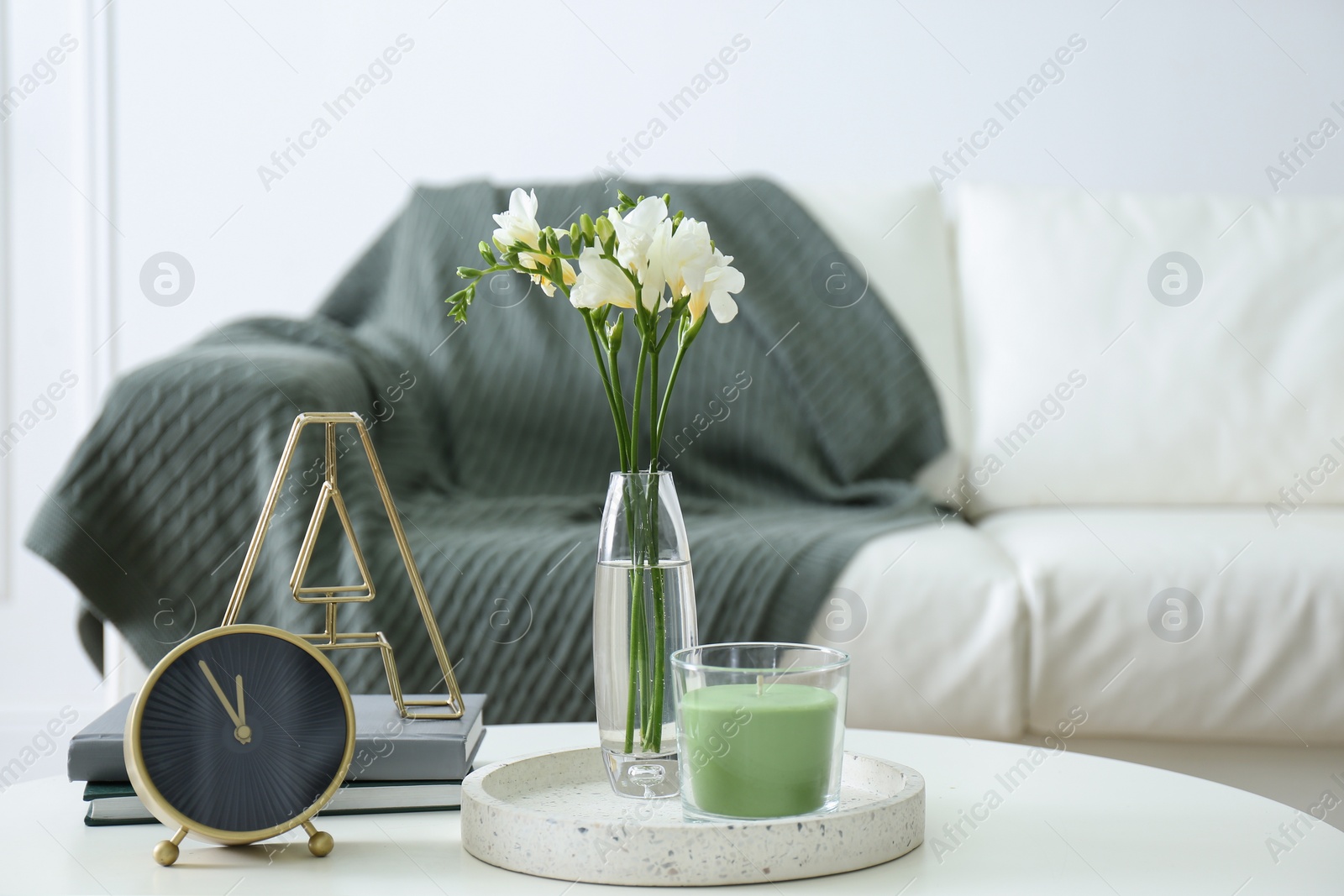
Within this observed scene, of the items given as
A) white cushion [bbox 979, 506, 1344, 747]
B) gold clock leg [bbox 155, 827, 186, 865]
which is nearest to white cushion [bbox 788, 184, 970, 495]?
white cushion [bbox 979, 506, 1344, 747]

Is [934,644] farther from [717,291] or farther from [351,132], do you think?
[351,132]

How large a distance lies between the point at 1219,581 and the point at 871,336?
64 centimetres

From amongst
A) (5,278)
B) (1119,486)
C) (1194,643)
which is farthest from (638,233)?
(5,278)

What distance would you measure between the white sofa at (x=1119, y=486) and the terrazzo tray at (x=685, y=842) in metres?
0.62

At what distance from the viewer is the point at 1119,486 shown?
159 centimetres

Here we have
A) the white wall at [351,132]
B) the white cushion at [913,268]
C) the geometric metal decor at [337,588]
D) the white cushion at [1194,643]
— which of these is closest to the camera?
the geometric metal decor at [337,588]

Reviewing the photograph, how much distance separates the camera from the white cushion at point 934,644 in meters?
1.15

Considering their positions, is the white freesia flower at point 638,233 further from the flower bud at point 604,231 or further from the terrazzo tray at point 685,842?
the terrazzo tray at point 685,842

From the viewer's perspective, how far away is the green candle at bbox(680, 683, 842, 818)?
528 mm

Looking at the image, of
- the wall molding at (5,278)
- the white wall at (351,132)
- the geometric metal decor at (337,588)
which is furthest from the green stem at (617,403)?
the wall molding at (5,278)

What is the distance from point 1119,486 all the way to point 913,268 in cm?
45

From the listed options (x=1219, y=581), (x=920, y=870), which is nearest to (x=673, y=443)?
(x=1219, y=581)

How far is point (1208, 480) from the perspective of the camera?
1572mm

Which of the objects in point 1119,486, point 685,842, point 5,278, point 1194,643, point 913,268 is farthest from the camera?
point 5,278
